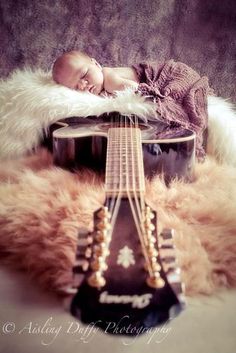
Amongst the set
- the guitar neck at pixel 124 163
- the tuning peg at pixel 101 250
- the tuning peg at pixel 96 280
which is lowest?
the tuning peg at pixel 96 280

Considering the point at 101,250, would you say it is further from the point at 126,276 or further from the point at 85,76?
the point at 85,76

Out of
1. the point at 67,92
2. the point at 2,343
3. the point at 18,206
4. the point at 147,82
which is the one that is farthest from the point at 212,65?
the point at 2,343

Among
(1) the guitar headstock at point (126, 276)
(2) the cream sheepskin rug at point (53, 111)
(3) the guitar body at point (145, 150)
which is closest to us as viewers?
(1) the guitar headstock at point (126, 276)

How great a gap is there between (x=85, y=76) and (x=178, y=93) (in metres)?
0.18

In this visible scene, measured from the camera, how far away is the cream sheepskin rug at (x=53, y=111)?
614 mm

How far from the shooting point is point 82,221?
1.31ft

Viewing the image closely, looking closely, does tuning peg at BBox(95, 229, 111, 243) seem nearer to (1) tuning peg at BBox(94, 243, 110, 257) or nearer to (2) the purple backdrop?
(1) tuning peg at BBox(94, 243, 110, 257)

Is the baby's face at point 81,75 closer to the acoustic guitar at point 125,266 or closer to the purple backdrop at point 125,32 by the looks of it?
the purple backdrop at point 125,32

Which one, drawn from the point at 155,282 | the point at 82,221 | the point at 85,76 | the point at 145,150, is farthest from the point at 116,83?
the point at 155,282

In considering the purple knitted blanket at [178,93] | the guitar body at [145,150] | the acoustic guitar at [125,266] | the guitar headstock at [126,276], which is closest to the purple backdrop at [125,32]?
the purple knitted blanket at [178,93]

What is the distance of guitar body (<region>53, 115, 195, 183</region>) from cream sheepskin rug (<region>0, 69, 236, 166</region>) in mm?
45

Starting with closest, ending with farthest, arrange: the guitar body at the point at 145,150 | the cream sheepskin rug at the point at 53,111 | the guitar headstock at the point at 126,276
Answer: the guitar headstock at the point at 126,276 → the guitar body at the point at 145,150 → the cream sheepskin rug at the point at 53,111

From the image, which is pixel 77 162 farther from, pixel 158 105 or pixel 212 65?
pixel 212 65

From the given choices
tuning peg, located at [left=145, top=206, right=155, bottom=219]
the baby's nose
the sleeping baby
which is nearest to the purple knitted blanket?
the sleeping baby
